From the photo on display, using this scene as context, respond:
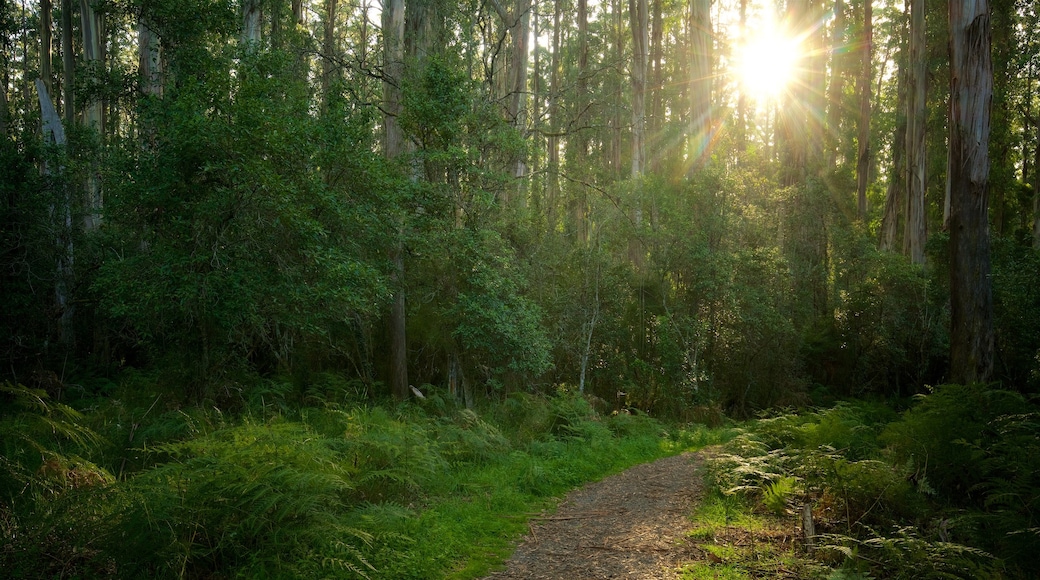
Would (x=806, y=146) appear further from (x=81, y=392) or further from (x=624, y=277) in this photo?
(x=81, y=392)

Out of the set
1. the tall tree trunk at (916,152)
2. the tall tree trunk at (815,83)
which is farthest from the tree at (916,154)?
the tall tree trunk at (815,83)

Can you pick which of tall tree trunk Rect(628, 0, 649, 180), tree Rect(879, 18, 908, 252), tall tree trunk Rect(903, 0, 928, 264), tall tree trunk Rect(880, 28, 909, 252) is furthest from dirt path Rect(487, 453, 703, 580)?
tree Rect(879, 18, 908, 252)

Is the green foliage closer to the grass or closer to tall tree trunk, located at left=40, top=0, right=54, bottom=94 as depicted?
the grass

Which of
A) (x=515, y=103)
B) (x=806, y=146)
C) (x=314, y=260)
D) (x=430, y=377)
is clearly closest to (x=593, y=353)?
(x=430, y=377)

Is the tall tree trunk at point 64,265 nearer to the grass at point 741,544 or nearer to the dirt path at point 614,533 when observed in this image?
the dirt path at point 614,533

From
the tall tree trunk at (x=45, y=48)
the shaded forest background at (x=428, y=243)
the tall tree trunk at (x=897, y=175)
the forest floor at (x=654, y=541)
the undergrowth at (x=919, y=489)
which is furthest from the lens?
the tall tree trunk at (x=897, y=175)

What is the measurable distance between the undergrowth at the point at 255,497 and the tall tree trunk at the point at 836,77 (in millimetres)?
27542

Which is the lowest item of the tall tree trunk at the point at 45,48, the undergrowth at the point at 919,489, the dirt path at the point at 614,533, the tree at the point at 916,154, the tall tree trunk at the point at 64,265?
the dirt path at the point at 614,533

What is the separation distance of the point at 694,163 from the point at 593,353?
24.8 feet

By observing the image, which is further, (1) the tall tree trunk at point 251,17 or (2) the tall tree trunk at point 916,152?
(2) the tall tree trunk at point 916,152

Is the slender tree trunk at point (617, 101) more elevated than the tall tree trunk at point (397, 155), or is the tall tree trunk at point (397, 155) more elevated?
the slender tree trunk at point (617, 101)

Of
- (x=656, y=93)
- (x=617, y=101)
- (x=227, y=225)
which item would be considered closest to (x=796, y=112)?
(x=656, y=93)

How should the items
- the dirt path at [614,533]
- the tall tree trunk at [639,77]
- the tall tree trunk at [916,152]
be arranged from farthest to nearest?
the tall tree trunk at [639,77], the tall tree trunk at [916,152], the dirt path at [614,533]

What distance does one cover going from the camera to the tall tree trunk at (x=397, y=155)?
11.4 m
